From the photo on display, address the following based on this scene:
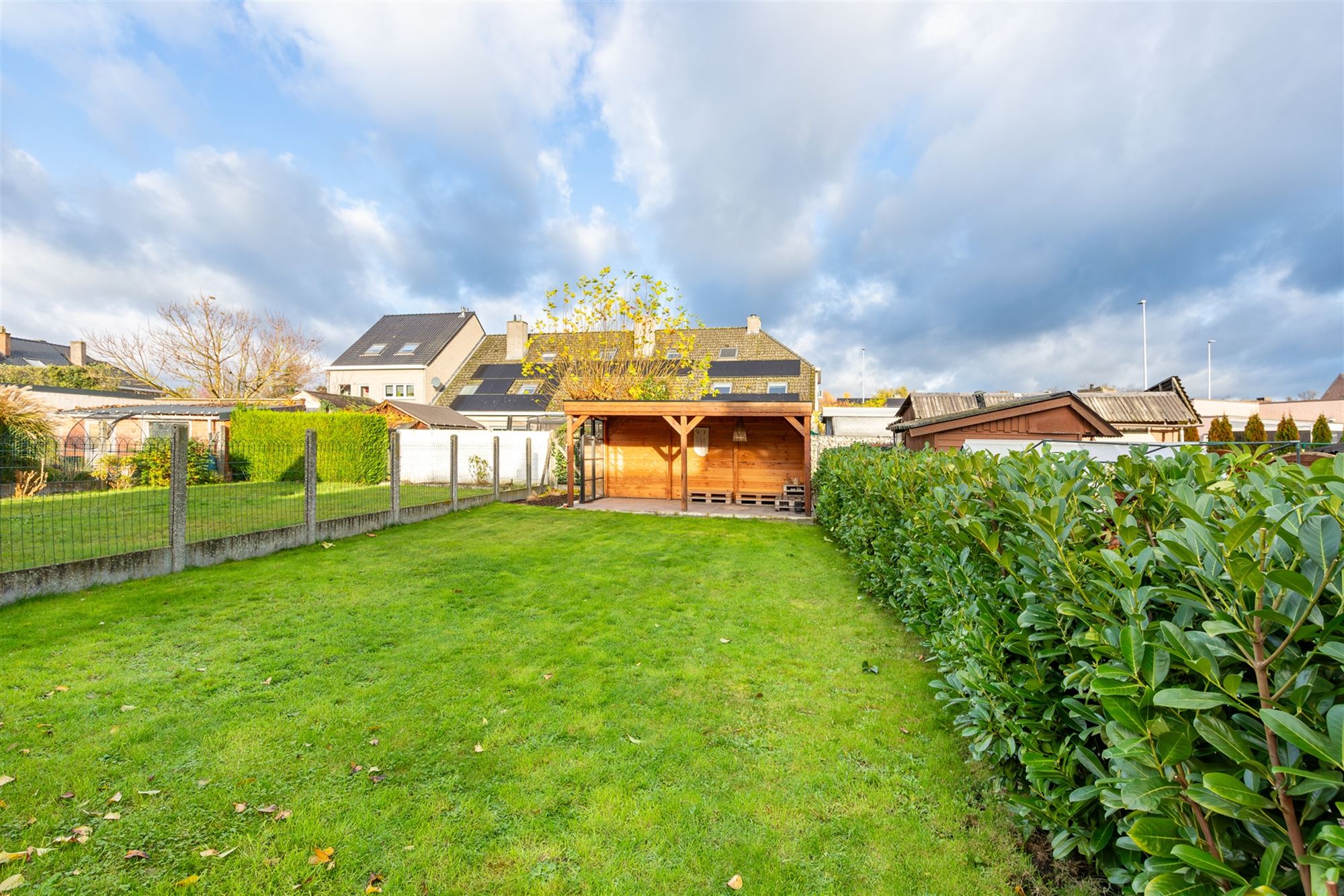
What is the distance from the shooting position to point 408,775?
2.71 meters

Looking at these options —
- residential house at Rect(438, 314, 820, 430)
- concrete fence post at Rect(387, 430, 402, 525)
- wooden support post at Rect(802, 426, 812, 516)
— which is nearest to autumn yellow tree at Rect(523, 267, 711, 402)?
wooden support post at Rect(802, 426, 812, 516)

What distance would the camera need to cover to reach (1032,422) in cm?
1203

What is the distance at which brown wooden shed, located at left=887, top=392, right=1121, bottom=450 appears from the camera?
11.9 m

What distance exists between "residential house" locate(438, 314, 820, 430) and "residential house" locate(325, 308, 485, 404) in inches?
44.9

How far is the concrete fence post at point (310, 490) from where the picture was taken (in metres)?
8.09

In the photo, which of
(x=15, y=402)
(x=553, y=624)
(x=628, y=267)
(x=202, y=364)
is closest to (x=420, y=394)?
(x=202, y=364)

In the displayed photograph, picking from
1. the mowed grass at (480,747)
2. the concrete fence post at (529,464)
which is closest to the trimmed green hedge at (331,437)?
the concrete fence post at (529,464)

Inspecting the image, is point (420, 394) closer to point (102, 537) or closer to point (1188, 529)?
point (102, 537)

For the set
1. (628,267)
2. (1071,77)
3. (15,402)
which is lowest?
(15,402)

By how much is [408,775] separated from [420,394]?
3279cm

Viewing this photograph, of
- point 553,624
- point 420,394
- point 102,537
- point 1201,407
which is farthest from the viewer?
point 1201,407

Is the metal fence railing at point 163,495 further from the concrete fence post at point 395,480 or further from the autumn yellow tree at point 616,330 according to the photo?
the autumn yellow tree at point 616,330

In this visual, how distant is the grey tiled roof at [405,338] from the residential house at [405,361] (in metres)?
0.04

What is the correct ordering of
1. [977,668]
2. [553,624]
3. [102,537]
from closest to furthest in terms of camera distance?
[977,668], [553,624], [102,537]
